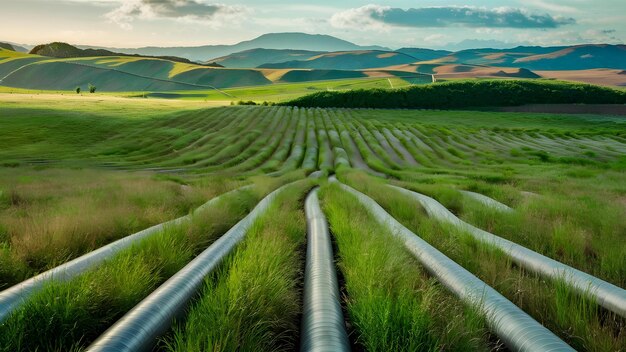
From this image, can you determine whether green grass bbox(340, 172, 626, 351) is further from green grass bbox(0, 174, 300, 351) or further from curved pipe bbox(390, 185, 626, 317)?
green grass bbox(0, 174, 300, 351)

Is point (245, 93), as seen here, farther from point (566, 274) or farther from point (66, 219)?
point (566, 274)

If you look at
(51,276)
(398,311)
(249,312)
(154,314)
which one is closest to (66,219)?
(51,276)

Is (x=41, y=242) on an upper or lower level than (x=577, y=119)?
upper

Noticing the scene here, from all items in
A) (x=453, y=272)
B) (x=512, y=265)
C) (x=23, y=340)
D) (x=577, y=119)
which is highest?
(x=23, y=340)

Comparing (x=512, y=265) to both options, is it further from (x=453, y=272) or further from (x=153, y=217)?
(x=153, y=217)

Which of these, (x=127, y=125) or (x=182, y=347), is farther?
(x=127, y=125)

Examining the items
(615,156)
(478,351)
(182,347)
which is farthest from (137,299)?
(615,156)

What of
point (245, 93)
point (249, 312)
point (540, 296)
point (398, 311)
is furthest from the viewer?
point (245, 93)

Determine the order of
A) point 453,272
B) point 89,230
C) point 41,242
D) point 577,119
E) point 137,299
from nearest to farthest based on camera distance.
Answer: point 137,299 < point 453,272 < point 41,242 < point 89,230 < point 577,119
